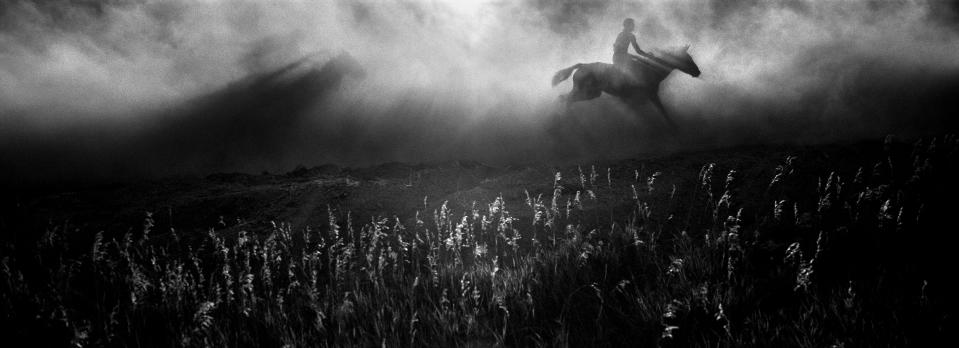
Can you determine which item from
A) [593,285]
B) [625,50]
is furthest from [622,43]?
[593,285]

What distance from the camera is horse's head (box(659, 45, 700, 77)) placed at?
1248cm

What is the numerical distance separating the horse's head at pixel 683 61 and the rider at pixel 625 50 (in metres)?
0.83

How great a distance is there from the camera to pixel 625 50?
13.8m

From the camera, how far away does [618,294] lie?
315 centimetres

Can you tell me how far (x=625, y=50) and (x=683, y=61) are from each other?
1.92 meters

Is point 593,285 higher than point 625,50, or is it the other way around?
point 625,50

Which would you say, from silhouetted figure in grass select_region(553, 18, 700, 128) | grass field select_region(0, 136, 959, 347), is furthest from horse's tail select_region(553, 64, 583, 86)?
grass field select_region(0, 136, 959, 347)

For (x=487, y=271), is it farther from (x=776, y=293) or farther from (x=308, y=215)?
(x=308, y=215)

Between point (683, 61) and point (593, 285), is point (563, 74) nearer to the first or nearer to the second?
point (683, 61)

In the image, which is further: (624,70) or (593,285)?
(624,70)

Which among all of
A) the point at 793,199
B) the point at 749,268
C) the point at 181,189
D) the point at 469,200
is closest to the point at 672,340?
the point at 749,268

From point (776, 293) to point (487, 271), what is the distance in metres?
1.95

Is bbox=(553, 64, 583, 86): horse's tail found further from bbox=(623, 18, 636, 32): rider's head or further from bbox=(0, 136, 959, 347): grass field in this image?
bbox=(0, 136, 959, 347): grass field

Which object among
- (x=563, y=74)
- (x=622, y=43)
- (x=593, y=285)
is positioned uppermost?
(x=622, y=43)
